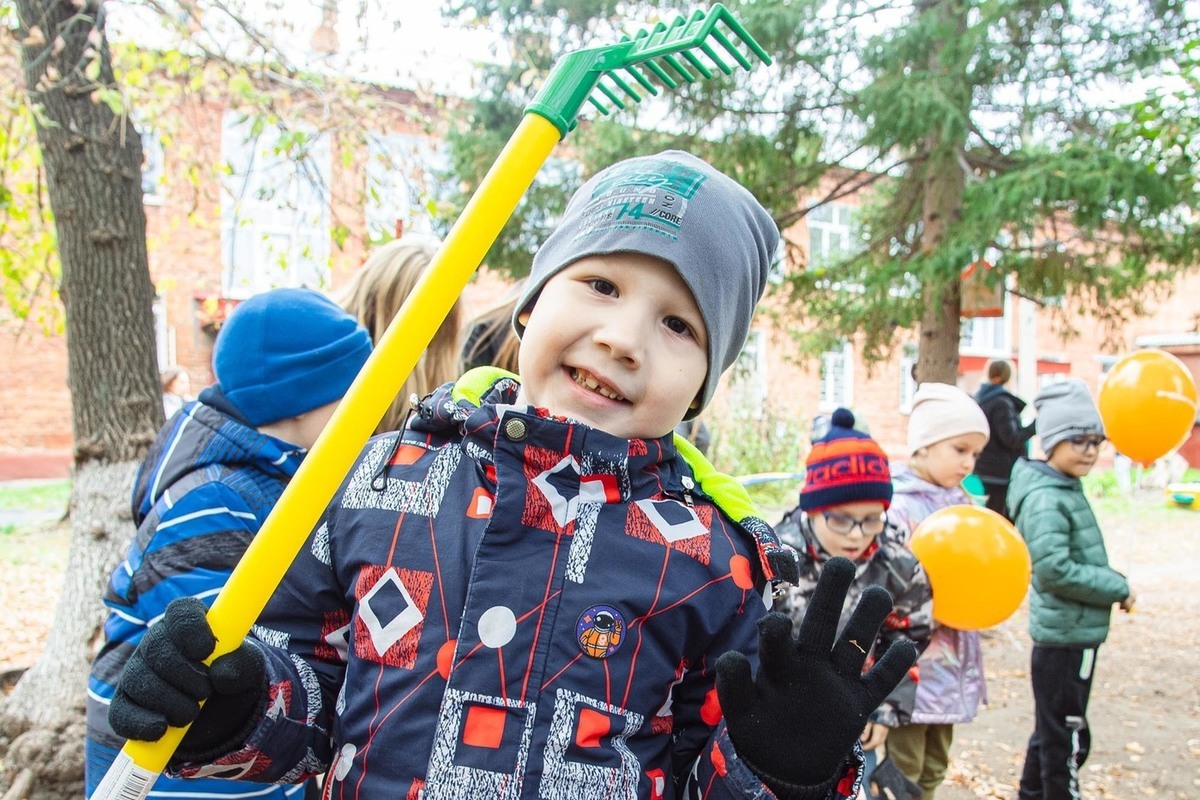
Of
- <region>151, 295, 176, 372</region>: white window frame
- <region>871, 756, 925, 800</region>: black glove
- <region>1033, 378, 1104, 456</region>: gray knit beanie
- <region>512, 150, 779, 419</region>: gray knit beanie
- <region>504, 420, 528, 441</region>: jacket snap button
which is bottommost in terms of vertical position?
<region>871, 756, 925, 800</region>: black glove

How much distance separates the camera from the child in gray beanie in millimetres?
3832

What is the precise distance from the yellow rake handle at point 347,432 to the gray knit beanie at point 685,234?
291 mm

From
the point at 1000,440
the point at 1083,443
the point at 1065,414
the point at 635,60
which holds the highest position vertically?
the point at 1000,440

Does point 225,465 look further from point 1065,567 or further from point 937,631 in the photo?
point 1065,567

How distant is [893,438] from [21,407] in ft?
57.8

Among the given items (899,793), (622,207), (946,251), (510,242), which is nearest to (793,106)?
(946,251)

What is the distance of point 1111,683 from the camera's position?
641cm

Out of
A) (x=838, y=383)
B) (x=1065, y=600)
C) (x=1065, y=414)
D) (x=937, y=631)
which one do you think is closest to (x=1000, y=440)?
(x=1065, y=414)

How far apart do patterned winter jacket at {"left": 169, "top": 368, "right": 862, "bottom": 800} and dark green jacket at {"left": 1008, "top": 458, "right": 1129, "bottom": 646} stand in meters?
2.98

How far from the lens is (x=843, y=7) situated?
7.53 m

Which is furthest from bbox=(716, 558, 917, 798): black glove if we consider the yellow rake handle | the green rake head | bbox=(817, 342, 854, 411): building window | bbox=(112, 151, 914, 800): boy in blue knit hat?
bbox=(817, 342, 854, 411): building window

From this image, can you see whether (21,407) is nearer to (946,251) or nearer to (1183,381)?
(946,251)

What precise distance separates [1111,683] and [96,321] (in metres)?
6.71

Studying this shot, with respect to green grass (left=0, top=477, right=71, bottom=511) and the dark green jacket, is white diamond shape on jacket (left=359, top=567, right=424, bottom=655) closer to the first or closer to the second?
the dark green jacket
